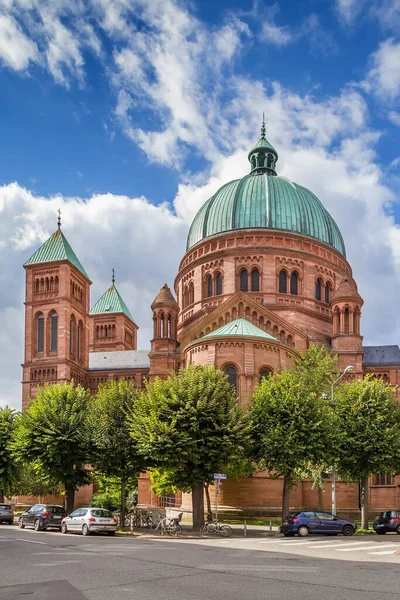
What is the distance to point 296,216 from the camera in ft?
241

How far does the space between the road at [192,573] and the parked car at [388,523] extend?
11543 millimetres

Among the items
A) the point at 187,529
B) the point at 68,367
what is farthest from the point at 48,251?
the point at 187,529

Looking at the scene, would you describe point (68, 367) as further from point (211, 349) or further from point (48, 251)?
point (211, 349)

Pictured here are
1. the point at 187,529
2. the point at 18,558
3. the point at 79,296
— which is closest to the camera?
the point at 18,558

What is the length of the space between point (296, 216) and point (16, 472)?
3631cm

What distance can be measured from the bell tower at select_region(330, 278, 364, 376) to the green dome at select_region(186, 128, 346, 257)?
9417 mm

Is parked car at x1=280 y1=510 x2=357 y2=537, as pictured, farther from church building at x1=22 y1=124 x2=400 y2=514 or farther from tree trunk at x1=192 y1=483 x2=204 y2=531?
church building at x1=22 y1=124 x2=400 y2=514

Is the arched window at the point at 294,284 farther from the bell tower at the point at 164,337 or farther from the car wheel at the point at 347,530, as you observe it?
the car wheel at the point at 347,530

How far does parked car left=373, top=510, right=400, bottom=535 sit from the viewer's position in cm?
3966

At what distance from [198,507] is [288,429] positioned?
22.7 feet

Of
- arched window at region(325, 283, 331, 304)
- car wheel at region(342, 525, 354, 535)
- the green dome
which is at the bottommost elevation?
car wheel at region(342, 525, 354, 535)

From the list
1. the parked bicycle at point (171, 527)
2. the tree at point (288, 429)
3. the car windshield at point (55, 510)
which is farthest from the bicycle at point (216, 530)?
the car windshield at point (55, 510)

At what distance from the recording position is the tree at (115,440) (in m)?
44.8

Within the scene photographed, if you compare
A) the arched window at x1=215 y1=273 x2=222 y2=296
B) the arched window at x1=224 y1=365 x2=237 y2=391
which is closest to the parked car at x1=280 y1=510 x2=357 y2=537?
the arched window at x1=224 y1=365 x2=237 y2=391
